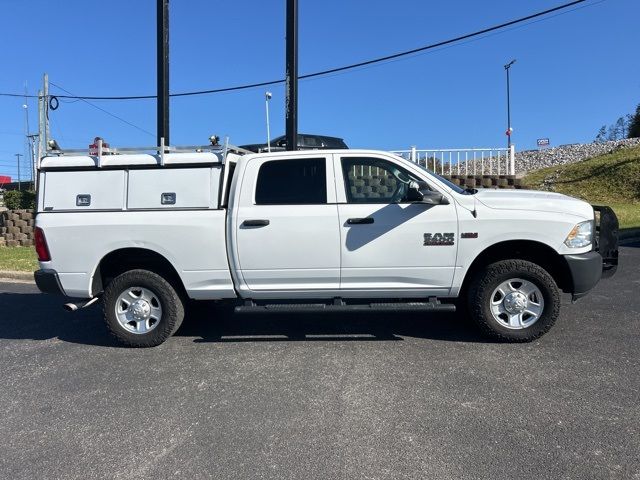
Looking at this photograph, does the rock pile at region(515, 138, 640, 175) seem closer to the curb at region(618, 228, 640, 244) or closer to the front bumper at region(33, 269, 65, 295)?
the curb at region(618, 228, 640, 244)

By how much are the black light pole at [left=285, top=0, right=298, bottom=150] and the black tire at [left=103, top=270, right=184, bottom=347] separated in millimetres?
5093

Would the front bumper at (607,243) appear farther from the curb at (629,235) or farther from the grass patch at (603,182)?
the grass patch at (603,182)

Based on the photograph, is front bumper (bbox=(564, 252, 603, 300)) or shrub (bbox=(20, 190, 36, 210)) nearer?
front bumper (bbox=(564, 252, 603, 300))

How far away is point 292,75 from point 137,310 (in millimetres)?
6172

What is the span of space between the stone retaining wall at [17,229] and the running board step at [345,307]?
1134 centimetres

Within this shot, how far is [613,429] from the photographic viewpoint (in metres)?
3.32

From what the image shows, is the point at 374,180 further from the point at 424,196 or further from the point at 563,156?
the point at 563,156

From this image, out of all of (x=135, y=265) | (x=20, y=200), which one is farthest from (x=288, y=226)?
(x=20, y=200)

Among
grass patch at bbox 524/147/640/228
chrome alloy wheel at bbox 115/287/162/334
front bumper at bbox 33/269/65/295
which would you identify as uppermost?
grass patch at bbox 524/147/640/228

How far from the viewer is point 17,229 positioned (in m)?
13.9

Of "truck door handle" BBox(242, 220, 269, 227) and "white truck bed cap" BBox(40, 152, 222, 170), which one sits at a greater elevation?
"white truck bed cap" BBox(40, 152, 222, 170)

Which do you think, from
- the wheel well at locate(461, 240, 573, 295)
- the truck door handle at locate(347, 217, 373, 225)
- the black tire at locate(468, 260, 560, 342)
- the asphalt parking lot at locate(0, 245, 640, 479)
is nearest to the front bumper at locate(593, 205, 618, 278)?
the wheel well at locate(461, 240, 573, 295)

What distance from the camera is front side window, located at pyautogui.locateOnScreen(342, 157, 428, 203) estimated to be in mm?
5043

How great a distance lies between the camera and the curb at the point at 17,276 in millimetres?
9492
